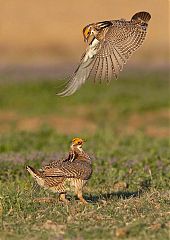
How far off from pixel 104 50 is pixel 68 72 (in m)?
24.1

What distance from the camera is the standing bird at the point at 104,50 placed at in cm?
859

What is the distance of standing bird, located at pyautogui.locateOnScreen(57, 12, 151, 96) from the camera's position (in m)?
8.59

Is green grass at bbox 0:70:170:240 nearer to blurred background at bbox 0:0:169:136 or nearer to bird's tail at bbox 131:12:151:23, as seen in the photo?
blurred background at bbox 0:0:169:136

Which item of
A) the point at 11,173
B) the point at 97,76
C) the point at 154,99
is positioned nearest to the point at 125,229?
A: the point at 97,76

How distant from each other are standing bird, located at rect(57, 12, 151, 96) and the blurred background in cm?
664

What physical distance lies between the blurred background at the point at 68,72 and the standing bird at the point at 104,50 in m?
6.64

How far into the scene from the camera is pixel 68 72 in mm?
32750

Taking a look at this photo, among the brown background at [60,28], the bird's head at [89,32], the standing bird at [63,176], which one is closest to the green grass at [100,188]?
the standing bird at [63,176]

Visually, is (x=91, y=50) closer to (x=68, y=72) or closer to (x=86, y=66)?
(x=86, y=66)

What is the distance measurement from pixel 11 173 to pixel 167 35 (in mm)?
42839

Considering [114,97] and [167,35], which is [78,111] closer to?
[114,97]

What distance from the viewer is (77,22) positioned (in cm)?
5269

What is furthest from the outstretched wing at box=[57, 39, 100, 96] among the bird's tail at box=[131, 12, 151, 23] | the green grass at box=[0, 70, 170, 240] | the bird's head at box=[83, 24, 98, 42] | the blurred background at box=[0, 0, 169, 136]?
the blurred background at box=[0, 0, 169, 136]

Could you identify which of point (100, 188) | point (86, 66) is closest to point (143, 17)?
point (86, 66)
